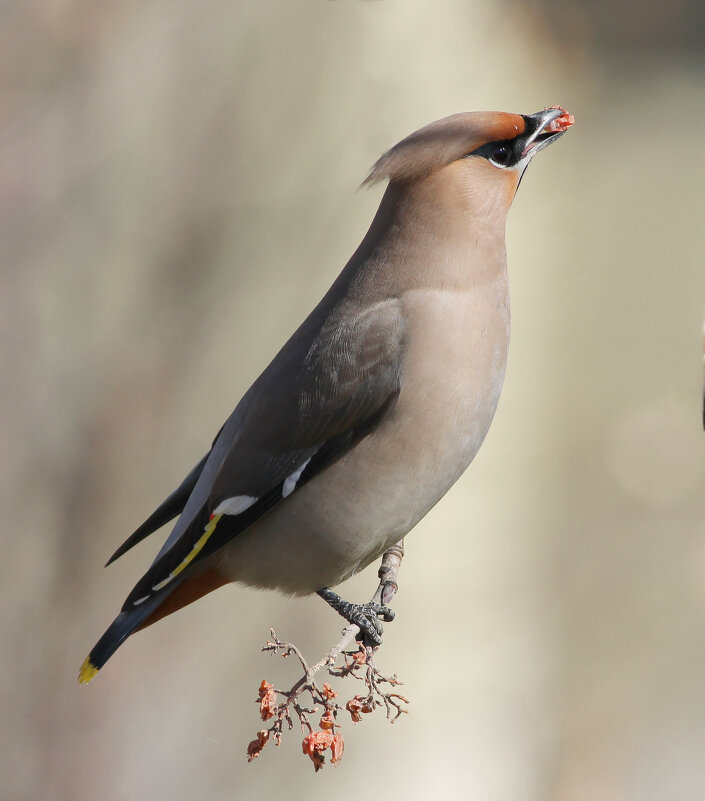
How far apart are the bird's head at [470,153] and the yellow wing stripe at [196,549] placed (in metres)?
0.79

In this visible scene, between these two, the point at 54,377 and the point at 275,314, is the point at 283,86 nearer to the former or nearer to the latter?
the point at 275,314

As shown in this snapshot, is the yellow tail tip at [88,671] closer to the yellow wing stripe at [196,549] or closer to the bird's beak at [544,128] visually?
the yellow wing stripe at [196,549]

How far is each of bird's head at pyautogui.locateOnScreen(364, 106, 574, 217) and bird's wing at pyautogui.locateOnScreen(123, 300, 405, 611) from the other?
0.26 metres

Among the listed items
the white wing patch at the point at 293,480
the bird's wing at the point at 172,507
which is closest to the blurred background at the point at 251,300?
the bird's wing at the point at 172,507

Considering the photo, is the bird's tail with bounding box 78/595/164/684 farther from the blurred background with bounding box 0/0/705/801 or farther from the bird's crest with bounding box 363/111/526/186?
the blurred background with bounding box 0/0/705/801

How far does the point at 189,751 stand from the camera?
4.70 metres

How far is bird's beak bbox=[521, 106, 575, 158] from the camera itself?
2318mm

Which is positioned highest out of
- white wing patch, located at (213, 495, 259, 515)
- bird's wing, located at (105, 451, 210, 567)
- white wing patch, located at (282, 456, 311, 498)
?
→ white wing patch, located at (282, 456, 311, 498)

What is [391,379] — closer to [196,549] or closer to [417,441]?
[417,441]

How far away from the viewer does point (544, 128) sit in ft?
7.60

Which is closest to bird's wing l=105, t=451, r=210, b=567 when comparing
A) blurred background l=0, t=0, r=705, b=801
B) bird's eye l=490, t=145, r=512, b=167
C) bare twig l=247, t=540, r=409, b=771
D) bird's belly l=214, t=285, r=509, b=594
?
bird's belly l=214, t=285, r=509, b=594

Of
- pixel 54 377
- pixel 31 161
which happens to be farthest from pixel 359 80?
pixel 54 377

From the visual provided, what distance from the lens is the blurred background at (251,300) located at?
4.52 m

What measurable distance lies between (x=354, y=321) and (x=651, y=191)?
3.40 meters
